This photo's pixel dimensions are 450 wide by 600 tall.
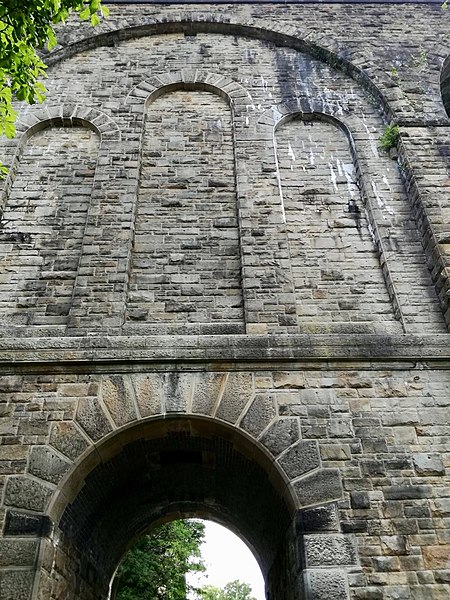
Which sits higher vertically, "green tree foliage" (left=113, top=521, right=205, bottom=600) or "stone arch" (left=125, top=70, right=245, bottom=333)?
"stone arch" (left=125, top=70, right=245, bottom=333)

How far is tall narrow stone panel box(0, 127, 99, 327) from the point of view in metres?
6.04

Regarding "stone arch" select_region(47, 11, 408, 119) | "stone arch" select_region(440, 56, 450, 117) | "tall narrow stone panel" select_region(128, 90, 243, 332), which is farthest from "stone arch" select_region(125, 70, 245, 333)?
"stone arch" select_region(440, 56, 450, 117)

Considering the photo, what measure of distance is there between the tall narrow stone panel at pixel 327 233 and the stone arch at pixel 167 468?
152 centimetres

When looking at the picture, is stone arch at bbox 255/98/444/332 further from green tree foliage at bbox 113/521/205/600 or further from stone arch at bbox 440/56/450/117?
green tree foliage at bbox 113/521/205/600

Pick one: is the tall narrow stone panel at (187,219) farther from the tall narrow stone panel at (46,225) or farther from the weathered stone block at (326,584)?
the weathered stone block at (326,584)

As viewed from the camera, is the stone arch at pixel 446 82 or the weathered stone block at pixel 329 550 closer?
the weathered stone block at pixel 329 550

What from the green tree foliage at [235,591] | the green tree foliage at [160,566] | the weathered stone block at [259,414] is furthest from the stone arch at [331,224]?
the green tree foliage at [235,591]

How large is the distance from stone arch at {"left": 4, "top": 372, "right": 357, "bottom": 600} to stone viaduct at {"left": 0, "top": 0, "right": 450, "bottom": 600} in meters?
0.02

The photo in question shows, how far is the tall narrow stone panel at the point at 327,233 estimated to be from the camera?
610cm

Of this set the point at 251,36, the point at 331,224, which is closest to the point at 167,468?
the point at 331,224

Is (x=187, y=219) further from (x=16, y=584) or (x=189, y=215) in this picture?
(x=16, y=584)

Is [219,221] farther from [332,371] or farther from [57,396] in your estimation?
[57,396]

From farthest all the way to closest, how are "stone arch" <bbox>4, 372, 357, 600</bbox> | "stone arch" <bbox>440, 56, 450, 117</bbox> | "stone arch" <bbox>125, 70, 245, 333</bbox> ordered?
1. "stone arch" <bbox>440, 56, 450, 117</bbox>
2. "stone arch" <bbox>125, 70, 245, 333</bbox>
3. "stone arch" <bbox>4, 372, 357, 600</bbox>

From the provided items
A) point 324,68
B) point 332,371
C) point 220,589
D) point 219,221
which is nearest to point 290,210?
point 219,221
